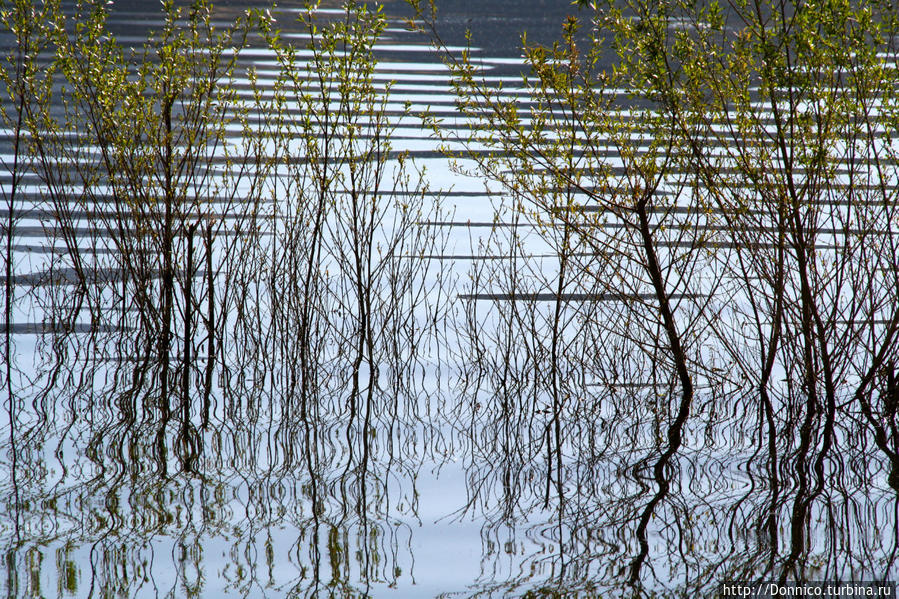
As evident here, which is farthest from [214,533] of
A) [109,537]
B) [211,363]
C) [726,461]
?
[726,461]

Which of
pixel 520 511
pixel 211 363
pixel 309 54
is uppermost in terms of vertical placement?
pixel 309 54

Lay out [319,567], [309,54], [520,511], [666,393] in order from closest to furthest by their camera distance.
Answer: [319,567], [520,511], [666,393], [309,54]

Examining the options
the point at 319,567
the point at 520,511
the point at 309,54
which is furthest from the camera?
the point at 309,54

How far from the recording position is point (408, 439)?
Result: 5059mm

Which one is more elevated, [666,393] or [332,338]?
[332,338]

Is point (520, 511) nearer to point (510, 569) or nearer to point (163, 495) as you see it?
point (510, 569)

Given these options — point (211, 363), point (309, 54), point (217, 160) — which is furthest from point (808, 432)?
point (309, 54)

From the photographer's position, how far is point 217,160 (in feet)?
36.1

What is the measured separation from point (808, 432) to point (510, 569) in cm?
207

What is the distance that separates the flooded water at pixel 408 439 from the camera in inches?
152

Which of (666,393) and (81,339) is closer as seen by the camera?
(666,393)

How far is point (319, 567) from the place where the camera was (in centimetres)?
381

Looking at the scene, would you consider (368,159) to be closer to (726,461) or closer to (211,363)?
(211,363)

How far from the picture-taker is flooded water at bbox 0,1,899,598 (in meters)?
3.86
